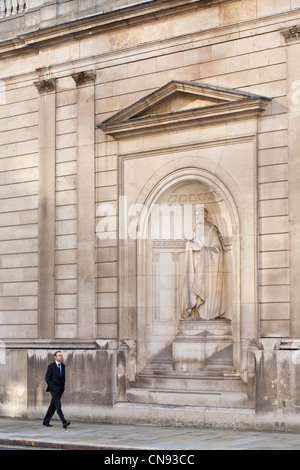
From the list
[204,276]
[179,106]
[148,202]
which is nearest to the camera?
[204,276]

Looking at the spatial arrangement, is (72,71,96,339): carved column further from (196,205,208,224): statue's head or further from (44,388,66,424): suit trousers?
(196,205,208,224): statue's head

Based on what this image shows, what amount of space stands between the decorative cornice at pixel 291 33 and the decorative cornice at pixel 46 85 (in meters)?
6.71

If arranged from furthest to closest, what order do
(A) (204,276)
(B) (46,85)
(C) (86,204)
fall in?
1. (B) (46,85)
2. (C) (86,204)
3. (A) (204,276)

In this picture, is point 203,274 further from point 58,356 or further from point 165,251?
point 58,356

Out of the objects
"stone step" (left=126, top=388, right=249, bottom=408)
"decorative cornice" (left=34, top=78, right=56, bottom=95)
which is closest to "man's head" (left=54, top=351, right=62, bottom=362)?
Result: "stone step" (left=126, top=388, right=249, bottom=408)

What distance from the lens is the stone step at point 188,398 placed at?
20172 millimetres

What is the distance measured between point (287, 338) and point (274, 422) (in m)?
1.72

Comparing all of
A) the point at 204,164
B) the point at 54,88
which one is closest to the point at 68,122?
the point at 54,88

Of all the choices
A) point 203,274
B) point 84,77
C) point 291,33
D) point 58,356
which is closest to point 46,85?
point 84,77

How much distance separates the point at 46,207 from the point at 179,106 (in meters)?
4.59

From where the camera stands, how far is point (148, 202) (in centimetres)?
2216

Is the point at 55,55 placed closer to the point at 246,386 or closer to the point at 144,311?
the point at 144,311

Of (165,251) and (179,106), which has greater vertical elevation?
(179,106)

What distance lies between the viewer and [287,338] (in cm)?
1948
